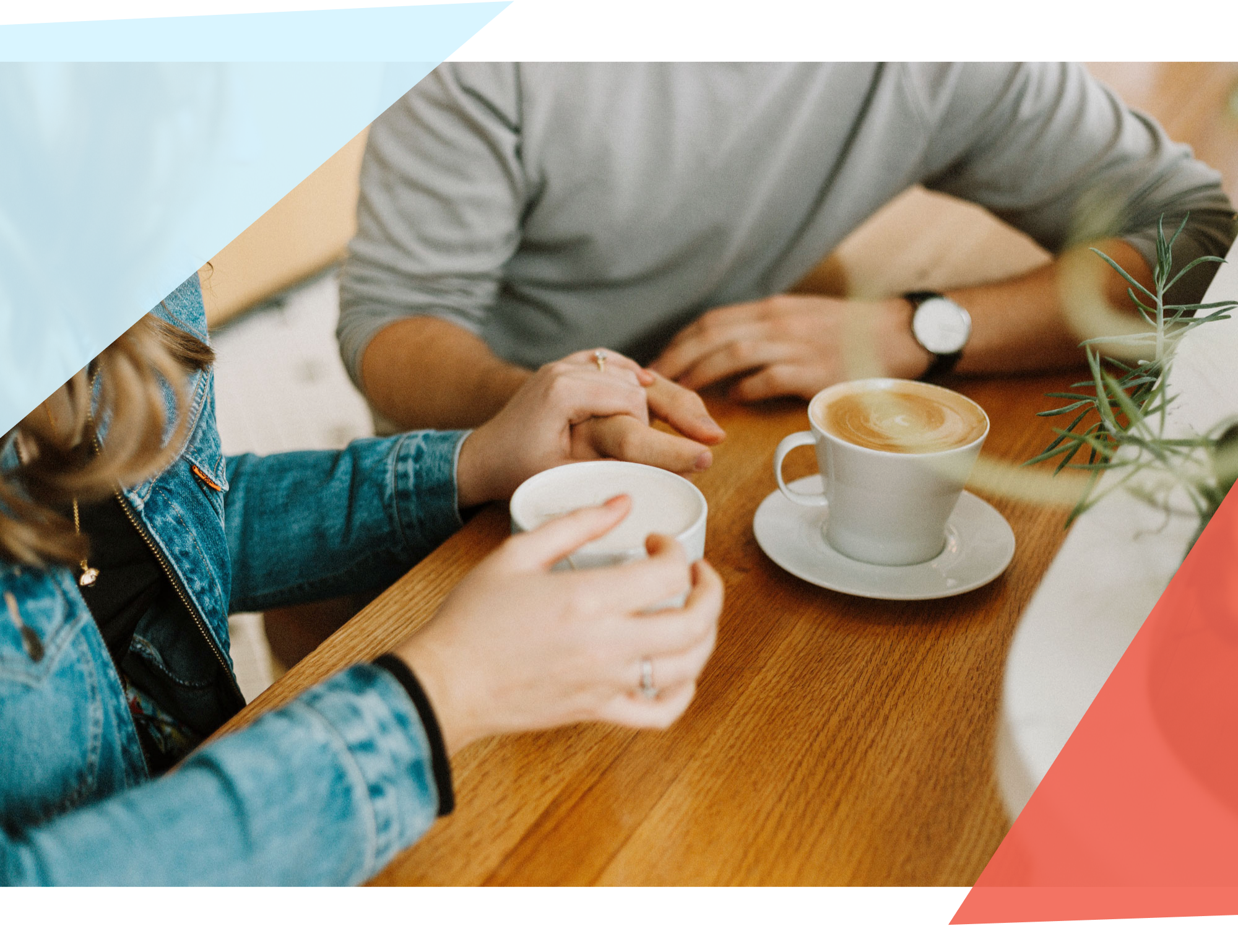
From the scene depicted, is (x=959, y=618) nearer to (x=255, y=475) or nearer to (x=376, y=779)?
(x=376, y=779)

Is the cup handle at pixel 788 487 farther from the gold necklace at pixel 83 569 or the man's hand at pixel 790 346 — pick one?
the gold necklace at pixel 83 569

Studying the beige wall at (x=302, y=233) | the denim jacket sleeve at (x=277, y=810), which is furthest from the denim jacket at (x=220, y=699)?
the beige wall at (x=302, y=233)

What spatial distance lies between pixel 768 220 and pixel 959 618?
0.78 m

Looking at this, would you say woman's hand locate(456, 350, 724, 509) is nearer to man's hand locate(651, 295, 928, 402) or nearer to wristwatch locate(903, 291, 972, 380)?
man's hand locate(651, 295, 928, 402)

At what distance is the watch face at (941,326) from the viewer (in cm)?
97

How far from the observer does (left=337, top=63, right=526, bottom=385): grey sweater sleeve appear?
1.12 m

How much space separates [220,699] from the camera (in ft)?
2.29

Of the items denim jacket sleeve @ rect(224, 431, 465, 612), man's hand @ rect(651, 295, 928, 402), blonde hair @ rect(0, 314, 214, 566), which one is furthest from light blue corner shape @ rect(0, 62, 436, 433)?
man's hand @ rect(651, 295, 928, 402)

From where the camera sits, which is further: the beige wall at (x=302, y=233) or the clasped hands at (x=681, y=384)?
the beige wall at (x=302, y=233)

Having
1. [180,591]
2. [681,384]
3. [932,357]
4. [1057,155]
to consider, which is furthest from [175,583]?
[1057,155]

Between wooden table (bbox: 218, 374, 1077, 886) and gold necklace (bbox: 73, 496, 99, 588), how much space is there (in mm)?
172

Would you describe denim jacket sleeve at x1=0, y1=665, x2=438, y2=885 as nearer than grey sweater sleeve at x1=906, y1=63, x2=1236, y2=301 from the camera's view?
Yes

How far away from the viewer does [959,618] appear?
575mm

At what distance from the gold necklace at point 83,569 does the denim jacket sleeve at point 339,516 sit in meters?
0.15
